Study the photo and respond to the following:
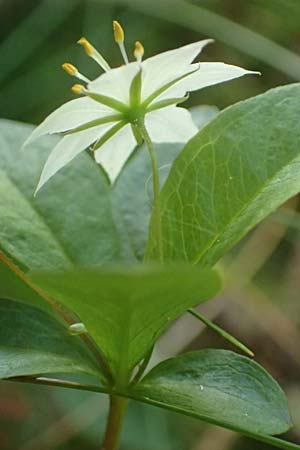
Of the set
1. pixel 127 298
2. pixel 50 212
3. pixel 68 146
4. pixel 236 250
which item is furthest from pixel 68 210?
pixel 236 250

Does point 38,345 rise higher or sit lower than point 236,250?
higher

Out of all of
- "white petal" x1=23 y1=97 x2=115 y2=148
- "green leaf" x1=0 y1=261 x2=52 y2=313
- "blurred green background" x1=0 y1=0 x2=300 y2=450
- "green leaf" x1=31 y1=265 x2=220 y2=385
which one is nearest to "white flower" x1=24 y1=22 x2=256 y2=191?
"white petal" x1=23 y1=97 x2=115 y2=148

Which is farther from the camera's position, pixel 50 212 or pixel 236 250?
pixel 236 250

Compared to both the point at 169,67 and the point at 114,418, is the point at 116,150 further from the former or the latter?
the point at 114,418

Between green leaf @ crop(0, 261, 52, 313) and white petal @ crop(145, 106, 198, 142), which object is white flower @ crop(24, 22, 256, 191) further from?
green leaf @ crop(0, 261, 52, 313)

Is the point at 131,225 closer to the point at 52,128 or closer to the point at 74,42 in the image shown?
the point at 52,128

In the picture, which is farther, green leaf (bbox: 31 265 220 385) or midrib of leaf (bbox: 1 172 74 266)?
midrib of leaf (bbox: 1 172 74 266)

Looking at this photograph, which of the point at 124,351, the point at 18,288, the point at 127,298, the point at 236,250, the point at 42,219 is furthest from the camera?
the point at 236,250
